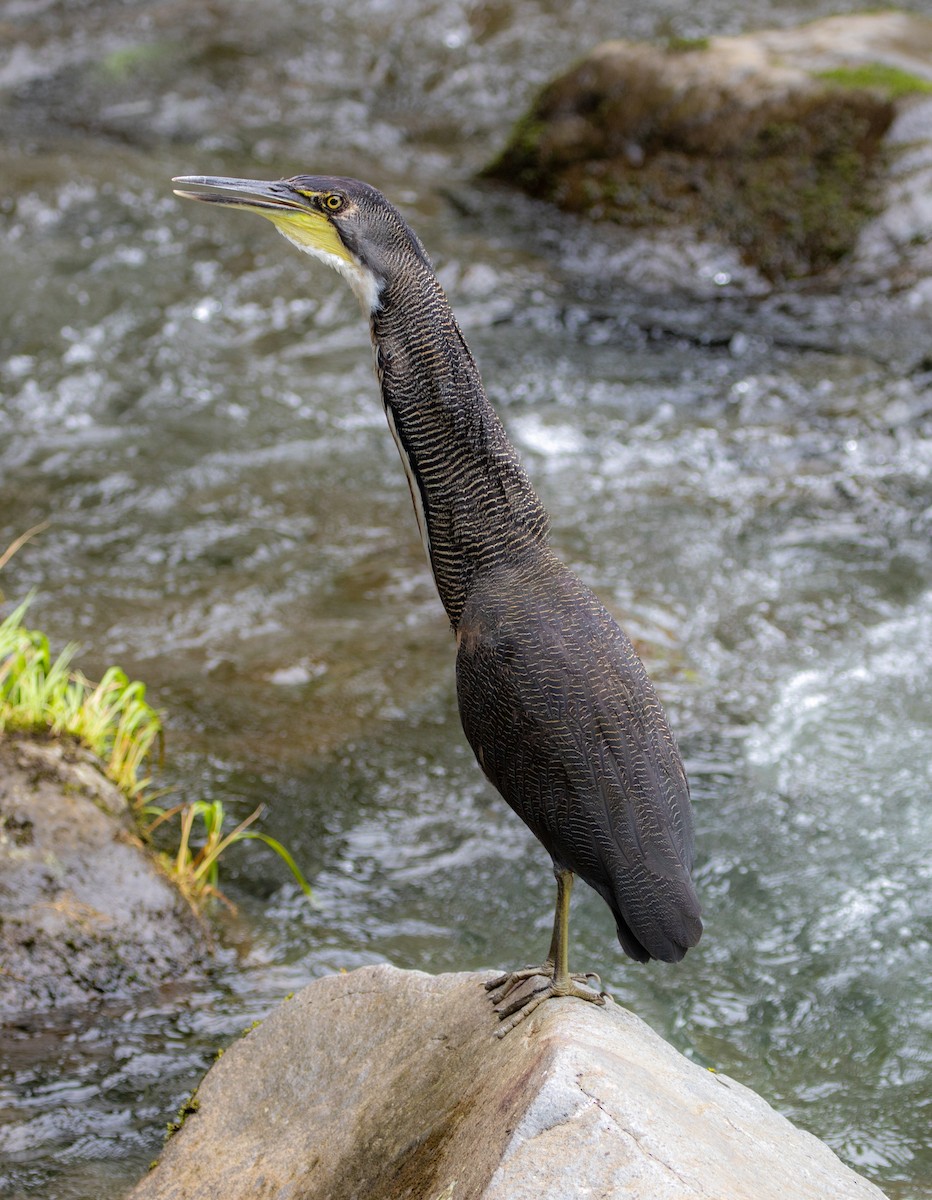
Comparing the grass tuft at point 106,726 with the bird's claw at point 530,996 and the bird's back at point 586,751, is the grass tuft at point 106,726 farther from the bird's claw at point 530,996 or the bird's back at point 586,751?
the bird's back at point 586,751

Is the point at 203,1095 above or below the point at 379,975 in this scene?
below

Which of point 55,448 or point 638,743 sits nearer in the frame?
point 638,743

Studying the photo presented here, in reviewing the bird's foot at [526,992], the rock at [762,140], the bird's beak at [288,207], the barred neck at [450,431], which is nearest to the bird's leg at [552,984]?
the bird's foot at [526,992]

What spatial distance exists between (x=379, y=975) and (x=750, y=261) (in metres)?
7.30

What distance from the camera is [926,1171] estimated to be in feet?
11.9

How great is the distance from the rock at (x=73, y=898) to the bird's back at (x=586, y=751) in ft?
5.56

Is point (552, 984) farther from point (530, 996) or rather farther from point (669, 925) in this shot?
point (669, 925)

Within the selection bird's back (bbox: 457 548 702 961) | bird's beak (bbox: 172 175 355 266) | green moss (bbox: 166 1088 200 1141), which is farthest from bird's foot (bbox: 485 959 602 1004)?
bird's beak (bbox: 172 175 355 266)

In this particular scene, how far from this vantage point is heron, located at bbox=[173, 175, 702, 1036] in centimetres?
306

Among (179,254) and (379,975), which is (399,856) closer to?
(379,975)

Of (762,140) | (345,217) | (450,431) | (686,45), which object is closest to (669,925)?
(450,431)

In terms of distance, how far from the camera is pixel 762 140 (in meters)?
9.36

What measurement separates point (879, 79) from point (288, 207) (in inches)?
295

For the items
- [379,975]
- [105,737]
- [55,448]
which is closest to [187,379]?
[55,448]
